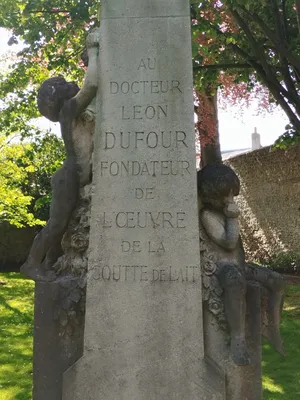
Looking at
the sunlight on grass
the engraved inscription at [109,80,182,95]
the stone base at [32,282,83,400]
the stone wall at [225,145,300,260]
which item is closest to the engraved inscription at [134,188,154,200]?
the engraved inscription at [109,80,182,95]

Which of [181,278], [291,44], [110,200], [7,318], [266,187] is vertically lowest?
[7,318]

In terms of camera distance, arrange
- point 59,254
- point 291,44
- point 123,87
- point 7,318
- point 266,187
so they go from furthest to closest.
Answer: point 266,187
point 7,318
point 291,44
point 59,254
point 123,87

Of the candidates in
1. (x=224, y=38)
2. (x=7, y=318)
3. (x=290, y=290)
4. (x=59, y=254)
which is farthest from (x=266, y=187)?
(x=59, y=254)

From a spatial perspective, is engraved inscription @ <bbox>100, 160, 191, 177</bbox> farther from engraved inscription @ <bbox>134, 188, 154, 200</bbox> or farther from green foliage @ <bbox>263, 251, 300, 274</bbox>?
green foliage @ <bbox>263, 251, 300, 274</bbox>

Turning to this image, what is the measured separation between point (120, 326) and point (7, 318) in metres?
8.41

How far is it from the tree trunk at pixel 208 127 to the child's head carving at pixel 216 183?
10200mm

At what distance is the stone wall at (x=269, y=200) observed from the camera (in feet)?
57.2

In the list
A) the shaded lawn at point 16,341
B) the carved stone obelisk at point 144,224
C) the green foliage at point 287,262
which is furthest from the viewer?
the green foliage at point 287,262

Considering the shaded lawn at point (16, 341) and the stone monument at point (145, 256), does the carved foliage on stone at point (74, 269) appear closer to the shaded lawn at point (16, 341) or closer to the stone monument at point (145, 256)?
the stone monument at point (145, 256)

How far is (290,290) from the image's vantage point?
13977mm

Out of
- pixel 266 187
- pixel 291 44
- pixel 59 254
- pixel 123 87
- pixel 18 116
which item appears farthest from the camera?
pixel 266 187

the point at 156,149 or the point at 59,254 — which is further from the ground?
the point at 156,149

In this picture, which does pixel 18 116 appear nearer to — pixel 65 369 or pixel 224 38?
pixel 224 38

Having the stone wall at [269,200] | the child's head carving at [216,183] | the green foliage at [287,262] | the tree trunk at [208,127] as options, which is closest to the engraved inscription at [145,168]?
the child's head carving at [216,183]
